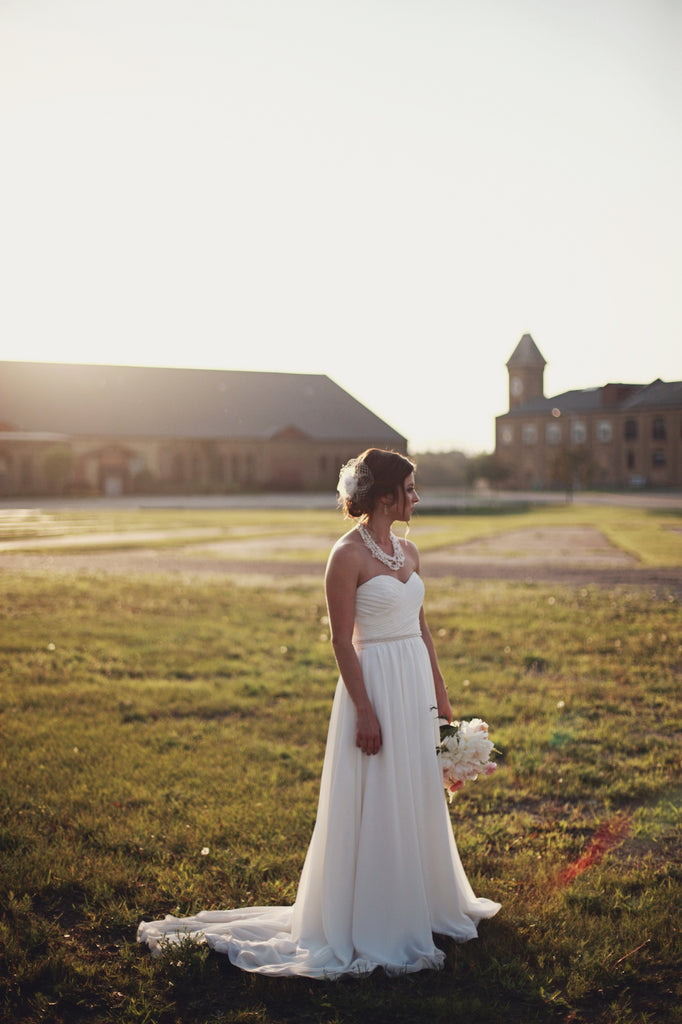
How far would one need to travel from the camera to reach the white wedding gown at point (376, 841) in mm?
3510

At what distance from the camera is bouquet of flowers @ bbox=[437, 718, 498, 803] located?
140 inches

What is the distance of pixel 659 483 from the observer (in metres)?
80.3

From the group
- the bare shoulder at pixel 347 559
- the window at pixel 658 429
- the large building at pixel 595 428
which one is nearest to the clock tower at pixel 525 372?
the large building at pixel 595 428

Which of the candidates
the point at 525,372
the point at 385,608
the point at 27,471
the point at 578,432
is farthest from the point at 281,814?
the point at 525,372

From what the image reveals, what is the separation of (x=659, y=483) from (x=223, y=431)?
41.5m

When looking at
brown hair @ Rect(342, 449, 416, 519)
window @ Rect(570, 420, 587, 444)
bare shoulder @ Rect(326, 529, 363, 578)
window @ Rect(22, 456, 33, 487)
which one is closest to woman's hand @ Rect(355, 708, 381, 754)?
bare shoulder @ Rect(326, 529, 363, 578)

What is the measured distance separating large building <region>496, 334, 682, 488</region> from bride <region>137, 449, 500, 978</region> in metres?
68.9

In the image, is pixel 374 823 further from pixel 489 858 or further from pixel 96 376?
pixel 96 376

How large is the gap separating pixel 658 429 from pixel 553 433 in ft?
35.1

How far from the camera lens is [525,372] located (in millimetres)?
90562

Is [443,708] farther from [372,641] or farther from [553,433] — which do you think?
[553,433]

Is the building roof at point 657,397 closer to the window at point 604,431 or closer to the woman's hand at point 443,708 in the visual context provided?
the window at point 604,431

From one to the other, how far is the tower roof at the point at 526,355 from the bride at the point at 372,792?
89.8 metres

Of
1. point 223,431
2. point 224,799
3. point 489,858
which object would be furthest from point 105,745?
point 223,431
